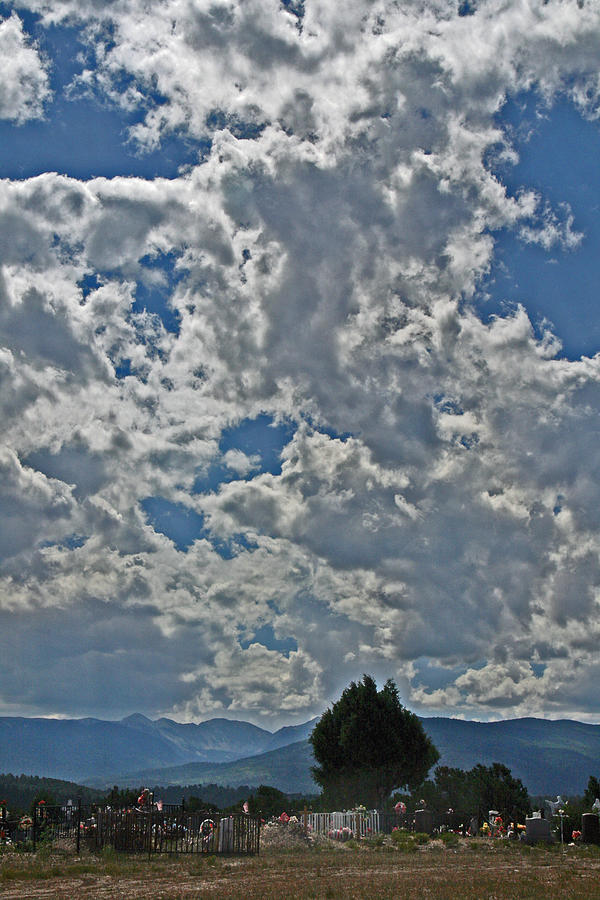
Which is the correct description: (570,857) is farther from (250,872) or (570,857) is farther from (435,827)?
(435,827)

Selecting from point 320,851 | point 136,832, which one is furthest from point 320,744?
point 136,832

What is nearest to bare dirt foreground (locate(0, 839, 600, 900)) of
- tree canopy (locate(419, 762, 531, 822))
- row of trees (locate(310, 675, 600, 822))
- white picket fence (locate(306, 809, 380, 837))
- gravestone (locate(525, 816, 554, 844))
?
gravestone (locate(525, 816, 554, 844))

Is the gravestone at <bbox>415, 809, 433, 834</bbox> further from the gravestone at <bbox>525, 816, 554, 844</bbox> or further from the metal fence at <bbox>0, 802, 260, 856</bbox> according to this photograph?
the metal fence at <bbox>0, 802, 260, 856</bbox>

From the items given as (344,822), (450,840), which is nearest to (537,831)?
(450,840)

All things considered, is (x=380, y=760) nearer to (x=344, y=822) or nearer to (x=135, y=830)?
(x=344, y=822)

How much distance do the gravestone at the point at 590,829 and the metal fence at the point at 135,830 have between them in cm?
1777

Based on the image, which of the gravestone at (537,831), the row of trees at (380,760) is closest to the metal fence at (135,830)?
the gravestone at (537,831)

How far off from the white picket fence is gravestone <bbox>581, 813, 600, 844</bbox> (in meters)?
13.4

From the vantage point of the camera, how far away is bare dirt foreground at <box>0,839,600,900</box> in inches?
942

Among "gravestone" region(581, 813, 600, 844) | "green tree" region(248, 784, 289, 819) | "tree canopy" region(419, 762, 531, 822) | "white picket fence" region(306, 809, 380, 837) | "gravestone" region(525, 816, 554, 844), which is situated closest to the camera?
"gravestone" region(525, 816, 554, 844)

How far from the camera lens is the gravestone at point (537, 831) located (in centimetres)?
4403

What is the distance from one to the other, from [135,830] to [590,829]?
78.2 ft

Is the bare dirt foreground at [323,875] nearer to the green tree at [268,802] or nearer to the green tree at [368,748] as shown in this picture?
the green tree at [368,748]

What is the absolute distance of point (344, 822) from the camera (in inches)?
2042
